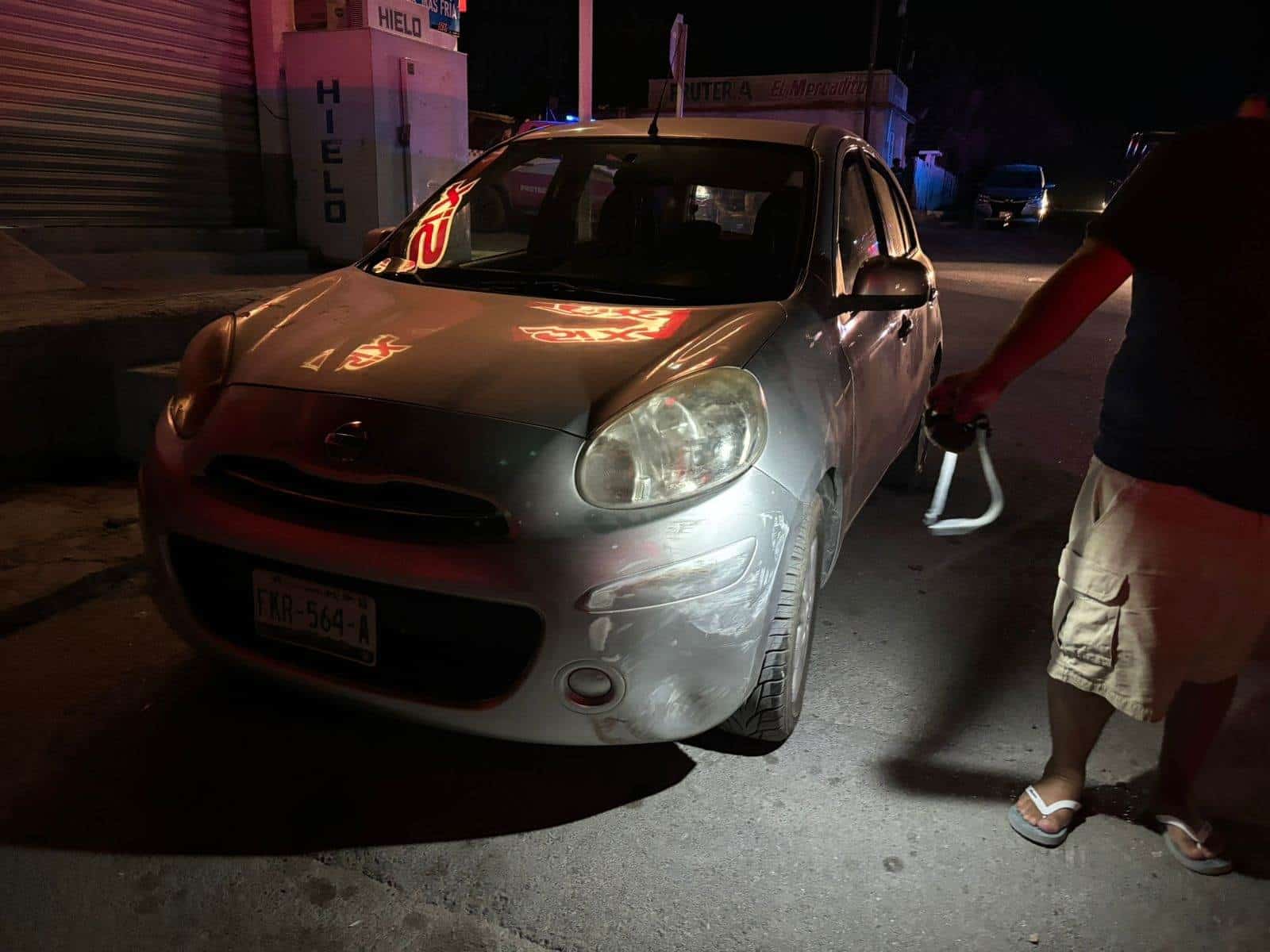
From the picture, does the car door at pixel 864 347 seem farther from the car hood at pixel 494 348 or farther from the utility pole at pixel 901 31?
the utility pole at pixel 901 31

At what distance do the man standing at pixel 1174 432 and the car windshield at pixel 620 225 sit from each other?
3.31 ft

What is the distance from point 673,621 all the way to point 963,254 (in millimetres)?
19507

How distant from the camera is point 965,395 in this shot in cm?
203

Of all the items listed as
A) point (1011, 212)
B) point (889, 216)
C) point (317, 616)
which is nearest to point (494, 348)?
point (317, 616)

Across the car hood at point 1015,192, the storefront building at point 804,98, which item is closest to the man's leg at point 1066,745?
the car hood at point 1015,192

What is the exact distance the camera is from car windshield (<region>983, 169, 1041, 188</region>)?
28.5m

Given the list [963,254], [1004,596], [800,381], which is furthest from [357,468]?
[963,254]

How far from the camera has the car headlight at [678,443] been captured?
2.02m

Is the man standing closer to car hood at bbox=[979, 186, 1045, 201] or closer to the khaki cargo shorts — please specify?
the khaki cargo shorts

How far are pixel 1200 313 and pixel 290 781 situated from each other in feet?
7.40

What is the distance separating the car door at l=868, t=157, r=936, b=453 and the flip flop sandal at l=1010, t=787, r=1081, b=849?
5.38 ft

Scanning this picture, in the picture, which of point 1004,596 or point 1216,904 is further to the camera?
point 1004,596

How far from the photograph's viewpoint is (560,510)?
1957mm

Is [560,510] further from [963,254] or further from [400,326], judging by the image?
[963,254]
